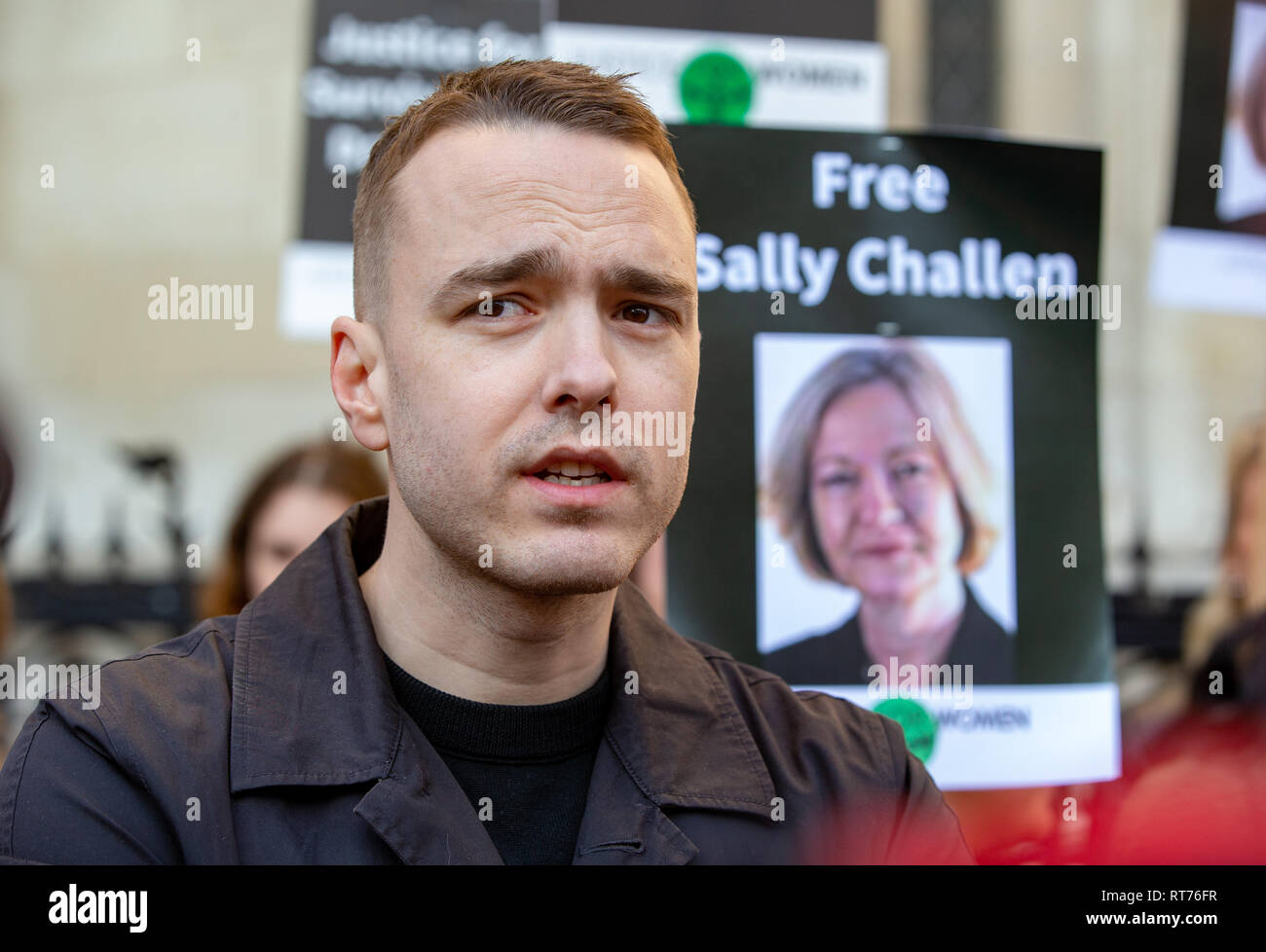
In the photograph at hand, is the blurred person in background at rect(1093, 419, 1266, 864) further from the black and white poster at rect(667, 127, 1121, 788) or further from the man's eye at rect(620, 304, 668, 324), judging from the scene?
the man's eye at rect(620, 304, 668, 324)

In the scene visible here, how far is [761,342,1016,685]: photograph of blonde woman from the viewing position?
2.75 metres

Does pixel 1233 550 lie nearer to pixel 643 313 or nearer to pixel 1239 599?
pixel 1239 599

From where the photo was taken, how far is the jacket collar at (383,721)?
187 cm

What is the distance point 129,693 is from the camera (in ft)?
6.11

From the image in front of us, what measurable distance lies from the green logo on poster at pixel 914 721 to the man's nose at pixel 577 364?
118 centimetres

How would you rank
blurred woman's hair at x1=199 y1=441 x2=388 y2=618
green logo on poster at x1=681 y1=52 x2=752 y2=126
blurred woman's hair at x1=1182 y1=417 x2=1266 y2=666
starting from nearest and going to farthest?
green logo on poster at x1=681 y1=52 x2=752 y2=126, blurred woman's hair at x1=1182 y1=417 x2=1266 y2=666, blurred woman's hair at x1=199 y1=441 x2=388 y2=618

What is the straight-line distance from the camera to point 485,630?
1999 millimetres

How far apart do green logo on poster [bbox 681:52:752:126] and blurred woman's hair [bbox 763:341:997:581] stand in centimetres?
75

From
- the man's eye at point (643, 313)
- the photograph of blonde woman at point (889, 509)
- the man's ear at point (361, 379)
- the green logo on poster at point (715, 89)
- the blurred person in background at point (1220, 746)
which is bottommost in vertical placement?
the blurred person in background at point (1220, 746)

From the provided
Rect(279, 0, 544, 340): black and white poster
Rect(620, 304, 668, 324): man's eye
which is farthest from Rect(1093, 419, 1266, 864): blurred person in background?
Rect(279, 0, 544, 340): black and white poster

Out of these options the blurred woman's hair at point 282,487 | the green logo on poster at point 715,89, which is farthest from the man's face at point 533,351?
the blurred woman's hair at point 282,487

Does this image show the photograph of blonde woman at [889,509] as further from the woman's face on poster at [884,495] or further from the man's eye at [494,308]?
the man's eye at [494,308]

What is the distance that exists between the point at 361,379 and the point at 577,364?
1.50 feet
